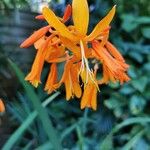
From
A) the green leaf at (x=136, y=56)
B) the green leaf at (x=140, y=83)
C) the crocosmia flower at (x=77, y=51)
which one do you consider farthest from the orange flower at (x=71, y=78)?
the green leaf at (x=136, y=56)

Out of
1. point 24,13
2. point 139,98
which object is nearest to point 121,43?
point 139,98

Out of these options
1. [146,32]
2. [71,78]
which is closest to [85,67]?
[71,78]

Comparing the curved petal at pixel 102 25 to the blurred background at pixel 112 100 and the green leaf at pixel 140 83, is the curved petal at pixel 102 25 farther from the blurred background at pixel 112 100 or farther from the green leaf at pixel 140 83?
the green leaf at pixel 140 83

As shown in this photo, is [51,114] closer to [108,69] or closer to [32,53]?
[32,53]

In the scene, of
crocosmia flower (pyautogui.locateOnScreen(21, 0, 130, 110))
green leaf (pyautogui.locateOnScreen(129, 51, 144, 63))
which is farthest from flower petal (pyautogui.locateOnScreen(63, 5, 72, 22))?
green leaf (pyautogui.locateOnScreen(129, 51, 144, 63))

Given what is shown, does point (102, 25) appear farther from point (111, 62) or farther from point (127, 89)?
point (127, 89)

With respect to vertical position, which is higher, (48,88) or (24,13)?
(48,88)

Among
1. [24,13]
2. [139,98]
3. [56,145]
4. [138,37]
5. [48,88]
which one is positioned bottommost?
[139,98]

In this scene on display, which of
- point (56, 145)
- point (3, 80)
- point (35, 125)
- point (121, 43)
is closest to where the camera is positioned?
point (56, 145)
